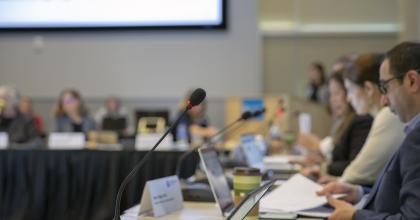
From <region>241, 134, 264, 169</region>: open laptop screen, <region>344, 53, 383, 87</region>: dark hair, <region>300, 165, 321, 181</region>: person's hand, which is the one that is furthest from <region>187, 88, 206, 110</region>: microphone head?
<region>241, 134, 264, 169</region>: open laptop screen

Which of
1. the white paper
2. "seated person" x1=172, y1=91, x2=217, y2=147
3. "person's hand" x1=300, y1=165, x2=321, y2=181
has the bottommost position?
"seated person" x1=172, y1=91, x2=217, y2=147

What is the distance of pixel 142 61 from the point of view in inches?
310

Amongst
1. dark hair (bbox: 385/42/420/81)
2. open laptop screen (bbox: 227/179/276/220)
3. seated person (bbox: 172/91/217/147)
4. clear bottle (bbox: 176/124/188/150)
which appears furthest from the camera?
seated person (bbox: 172/91/217/147)

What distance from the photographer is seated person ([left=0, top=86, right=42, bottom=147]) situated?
5.30 m

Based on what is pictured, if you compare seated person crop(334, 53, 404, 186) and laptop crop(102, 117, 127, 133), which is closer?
seated person crop(334, 53, 404, 186)

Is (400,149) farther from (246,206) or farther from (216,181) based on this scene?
(216,181)

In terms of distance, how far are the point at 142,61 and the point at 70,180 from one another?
4.13m

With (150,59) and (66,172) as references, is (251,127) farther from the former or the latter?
(66,172)

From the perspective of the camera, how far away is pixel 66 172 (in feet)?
12.9

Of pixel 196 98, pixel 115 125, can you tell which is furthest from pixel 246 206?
pixel 115 125

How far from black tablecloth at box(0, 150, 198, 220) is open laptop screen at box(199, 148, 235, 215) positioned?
1944mm

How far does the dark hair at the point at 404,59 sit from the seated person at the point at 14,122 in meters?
4.22

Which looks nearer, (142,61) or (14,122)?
(14,122)

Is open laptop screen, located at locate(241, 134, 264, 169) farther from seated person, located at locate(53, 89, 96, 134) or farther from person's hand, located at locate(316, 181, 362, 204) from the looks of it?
seated person, located at locate(53, 89, 96, 134)
